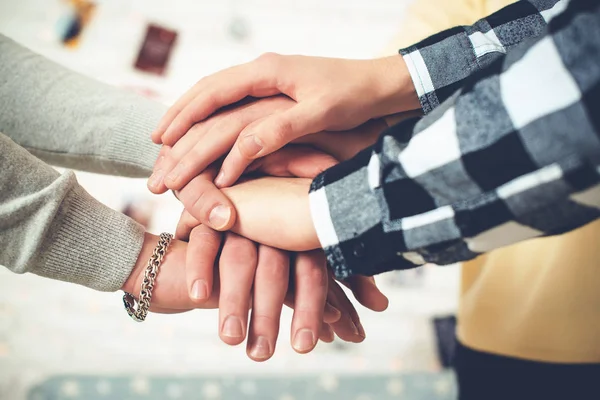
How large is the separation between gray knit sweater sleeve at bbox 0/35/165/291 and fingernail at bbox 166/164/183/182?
0.09 m

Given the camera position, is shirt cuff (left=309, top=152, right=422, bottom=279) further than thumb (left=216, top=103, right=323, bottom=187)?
No

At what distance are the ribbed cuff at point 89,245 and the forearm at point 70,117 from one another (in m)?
0.24

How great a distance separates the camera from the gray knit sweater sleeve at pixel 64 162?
623 millimetres

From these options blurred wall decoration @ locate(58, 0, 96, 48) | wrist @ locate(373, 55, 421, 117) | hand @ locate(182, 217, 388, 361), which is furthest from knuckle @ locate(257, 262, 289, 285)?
blurred wall decoration @ locate(58, 0, 96, 48)

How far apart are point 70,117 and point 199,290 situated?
1.68 feet

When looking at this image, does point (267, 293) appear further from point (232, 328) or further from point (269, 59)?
point (269, 59)

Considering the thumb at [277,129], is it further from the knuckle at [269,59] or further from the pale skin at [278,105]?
the knuckle at [269,59]

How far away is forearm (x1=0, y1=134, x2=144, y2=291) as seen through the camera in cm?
62

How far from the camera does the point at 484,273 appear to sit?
94 centimetres

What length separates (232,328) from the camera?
1.88ft

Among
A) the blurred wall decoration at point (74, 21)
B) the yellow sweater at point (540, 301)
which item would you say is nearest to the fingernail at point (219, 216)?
the yellow sweater at point (540, 301)

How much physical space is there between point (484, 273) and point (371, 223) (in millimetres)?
525

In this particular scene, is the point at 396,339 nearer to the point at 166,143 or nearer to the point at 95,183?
the point at 166,143

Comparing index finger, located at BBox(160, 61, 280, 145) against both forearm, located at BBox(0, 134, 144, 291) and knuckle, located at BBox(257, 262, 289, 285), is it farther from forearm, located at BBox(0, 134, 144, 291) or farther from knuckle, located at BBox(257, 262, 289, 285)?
knuckle, located at BBox(257, 262, 289, 285)
